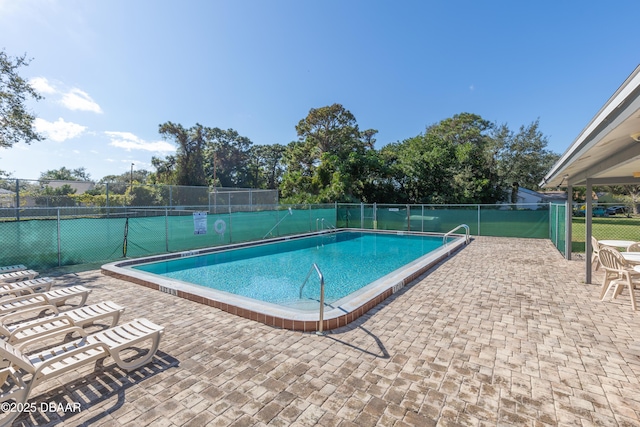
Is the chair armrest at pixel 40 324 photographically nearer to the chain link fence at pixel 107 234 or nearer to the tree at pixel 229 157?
the chain link fence at pixel 107 234

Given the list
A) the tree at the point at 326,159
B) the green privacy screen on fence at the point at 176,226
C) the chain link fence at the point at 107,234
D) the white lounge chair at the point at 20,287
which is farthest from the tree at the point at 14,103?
the tree at the point at 326,159

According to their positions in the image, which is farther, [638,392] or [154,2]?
[154,2]

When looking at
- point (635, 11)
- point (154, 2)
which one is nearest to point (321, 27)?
point (154, 2)

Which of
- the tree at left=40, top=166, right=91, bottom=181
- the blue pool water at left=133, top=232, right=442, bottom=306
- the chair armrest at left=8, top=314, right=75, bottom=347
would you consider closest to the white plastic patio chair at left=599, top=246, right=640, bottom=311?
the blue pool water at left=133, top=232, right=442, bottom=306

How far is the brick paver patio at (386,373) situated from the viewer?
213 centimetres

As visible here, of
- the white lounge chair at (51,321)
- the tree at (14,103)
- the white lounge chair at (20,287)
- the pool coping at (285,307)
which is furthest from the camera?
the tree at (14,103)

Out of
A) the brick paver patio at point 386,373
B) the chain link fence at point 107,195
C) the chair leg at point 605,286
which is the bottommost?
the brick paver patio at point 386,373

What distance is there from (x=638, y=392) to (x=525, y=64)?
1816 centimetres

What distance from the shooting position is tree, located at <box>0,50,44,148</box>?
1122cm

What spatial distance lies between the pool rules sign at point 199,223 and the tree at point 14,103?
890 cm

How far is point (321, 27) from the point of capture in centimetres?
1246

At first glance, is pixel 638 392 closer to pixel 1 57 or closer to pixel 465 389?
pixel 465 389

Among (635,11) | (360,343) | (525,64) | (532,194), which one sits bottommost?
(360,343)

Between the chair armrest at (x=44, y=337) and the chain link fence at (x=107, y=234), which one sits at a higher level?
the chain link fence at (x=107, y=234)
